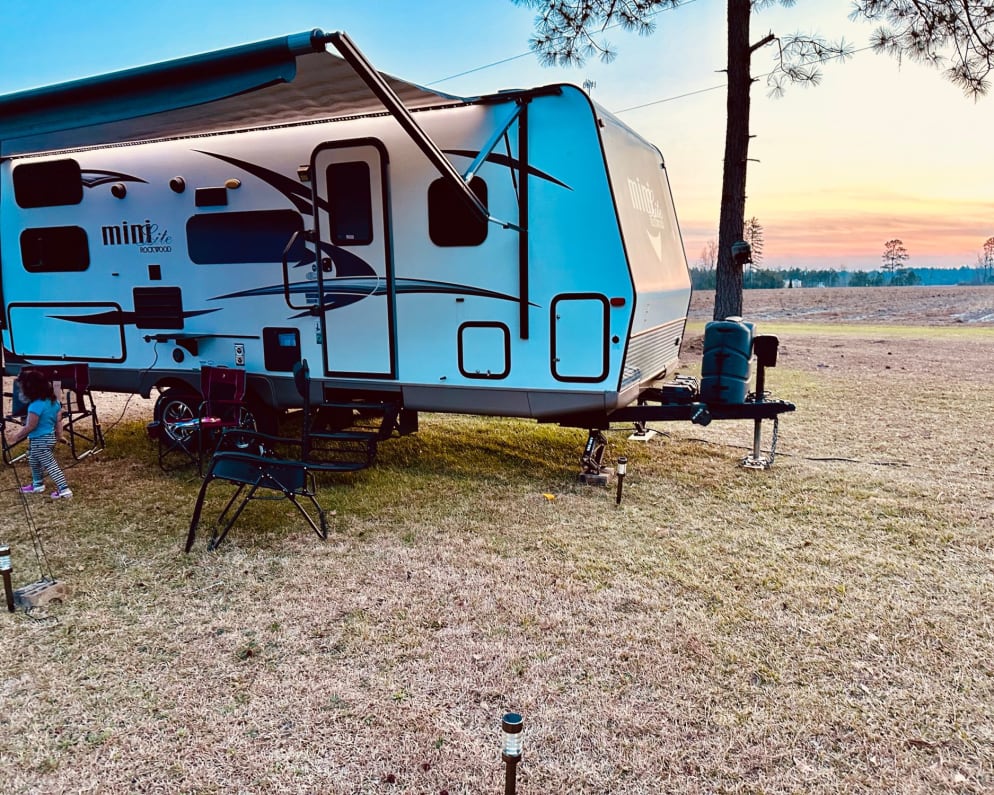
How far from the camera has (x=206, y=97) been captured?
4039 millimetres

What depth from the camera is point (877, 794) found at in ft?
8.06

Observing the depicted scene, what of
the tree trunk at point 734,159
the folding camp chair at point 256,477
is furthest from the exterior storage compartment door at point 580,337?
the tree trunk at point 734,159

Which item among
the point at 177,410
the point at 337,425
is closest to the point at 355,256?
the point at 337,425

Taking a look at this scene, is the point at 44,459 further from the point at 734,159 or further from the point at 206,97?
the point at 734,159

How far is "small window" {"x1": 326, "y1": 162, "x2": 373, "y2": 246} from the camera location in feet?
18.9

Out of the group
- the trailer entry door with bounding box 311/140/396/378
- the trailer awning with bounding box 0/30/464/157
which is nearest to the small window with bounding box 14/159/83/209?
the trailer awning with bounding box 0/30/464/157

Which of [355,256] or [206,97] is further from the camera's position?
[355,256]

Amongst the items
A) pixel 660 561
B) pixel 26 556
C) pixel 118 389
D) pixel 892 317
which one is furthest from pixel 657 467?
pixel 892 317

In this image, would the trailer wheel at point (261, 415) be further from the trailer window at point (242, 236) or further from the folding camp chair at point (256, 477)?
the folding camp chair at point (256, 477)

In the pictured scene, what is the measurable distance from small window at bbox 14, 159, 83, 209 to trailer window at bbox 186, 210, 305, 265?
1489 millimetres

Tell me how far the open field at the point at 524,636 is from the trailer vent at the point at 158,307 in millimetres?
1430

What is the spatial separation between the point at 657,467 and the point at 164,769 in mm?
4743

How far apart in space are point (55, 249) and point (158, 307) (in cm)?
142

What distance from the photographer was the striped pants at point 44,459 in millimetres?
5578
